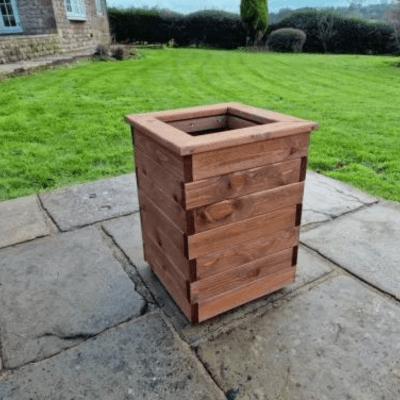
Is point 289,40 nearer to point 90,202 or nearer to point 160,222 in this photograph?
point 90,202

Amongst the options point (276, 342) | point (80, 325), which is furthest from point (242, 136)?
point (80, 325)

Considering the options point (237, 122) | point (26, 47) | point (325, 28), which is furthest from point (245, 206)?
point (325, 28)

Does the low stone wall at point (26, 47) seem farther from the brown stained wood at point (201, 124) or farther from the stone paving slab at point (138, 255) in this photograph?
the brown stained wood at point (201, 124)

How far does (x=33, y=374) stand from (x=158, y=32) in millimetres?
24572

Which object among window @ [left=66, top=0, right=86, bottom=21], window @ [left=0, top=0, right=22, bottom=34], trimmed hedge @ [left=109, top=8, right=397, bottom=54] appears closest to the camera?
window @ [left=0, top=0, right=22, bottom=34]

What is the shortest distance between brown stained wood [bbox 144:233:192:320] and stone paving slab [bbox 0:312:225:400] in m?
0.18

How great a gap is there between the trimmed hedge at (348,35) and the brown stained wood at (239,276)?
22171mm

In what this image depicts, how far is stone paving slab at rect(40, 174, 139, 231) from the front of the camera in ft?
10.6

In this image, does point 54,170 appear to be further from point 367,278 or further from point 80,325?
point 367,278

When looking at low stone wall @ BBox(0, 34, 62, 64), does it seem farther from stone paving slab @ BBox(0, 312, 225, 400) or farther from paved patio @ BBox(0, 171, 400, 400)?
stone paving slab @ BBox(0, 312, 225, 400)

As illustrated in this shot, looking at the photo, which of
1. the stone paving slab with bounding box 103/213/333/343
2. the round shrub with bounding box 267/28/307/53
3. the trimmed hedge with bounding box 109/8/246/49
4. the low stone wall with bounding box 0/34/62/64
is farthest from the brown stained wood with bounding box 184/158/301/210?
the trimmed hedge with bounding box 109/8/246/49

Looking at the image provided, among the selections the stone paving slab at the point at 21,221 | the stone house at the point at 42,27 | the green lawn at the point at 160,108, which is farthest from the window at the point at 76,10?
the stone paving slab at the point at 21,221

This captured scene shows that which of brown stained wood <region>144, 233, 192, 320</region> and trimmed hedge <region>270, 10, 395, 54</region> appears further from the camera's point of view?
trimmed hedge <region>270, 10, 395, 54</region>

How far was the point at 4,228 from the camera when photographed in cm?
309
